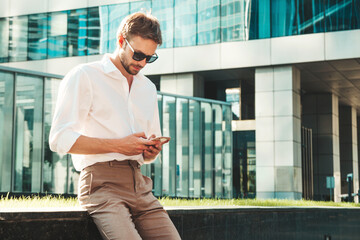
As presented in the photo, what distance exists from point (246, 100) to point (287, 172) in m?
4.90

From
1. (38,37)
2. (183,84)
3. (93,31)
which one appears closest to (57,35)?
(38,37)

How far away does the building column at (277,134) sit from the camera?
25.7 metres

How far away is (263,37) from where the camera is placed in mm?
25812

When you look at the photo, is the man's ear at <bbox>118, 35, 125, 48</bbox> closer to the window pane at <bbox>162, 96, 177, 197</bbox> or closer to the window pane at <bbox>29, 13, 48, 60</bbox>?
the window pane at <bbox>162, 96, 177, 197</bbox>

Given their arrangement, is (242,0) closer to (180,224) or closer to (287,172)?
(287,172)

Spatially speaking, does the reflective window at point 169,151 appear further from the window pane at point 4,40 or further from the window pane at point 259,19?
the window pane at point 4,40

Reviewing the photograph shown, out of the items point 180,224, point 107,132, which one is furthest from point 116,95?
point 180,224

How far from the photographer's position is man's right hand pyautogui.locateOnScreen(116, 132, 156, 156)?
3.18 m

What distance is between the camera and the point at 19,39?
2988cm

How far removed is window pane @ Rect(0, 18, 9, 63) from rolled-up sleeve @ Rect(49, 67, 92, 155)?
1110 inches

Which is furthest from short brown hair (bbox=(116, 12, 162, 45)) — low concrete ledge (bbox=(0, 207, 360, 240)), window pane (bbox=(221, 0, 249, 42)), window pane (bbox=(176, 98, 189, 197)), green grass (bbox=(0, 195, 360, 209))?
window pane (bbox=(221, 0, 249, 42))

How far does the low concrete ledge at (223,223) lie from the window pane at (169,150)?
7.46 meters

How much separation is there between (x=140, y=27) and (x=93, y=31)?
85.2ft

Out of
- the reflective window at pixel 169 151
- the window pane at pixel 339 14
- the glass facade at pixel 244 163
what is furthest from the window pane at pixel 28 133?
the window pane at pixel 339 14
